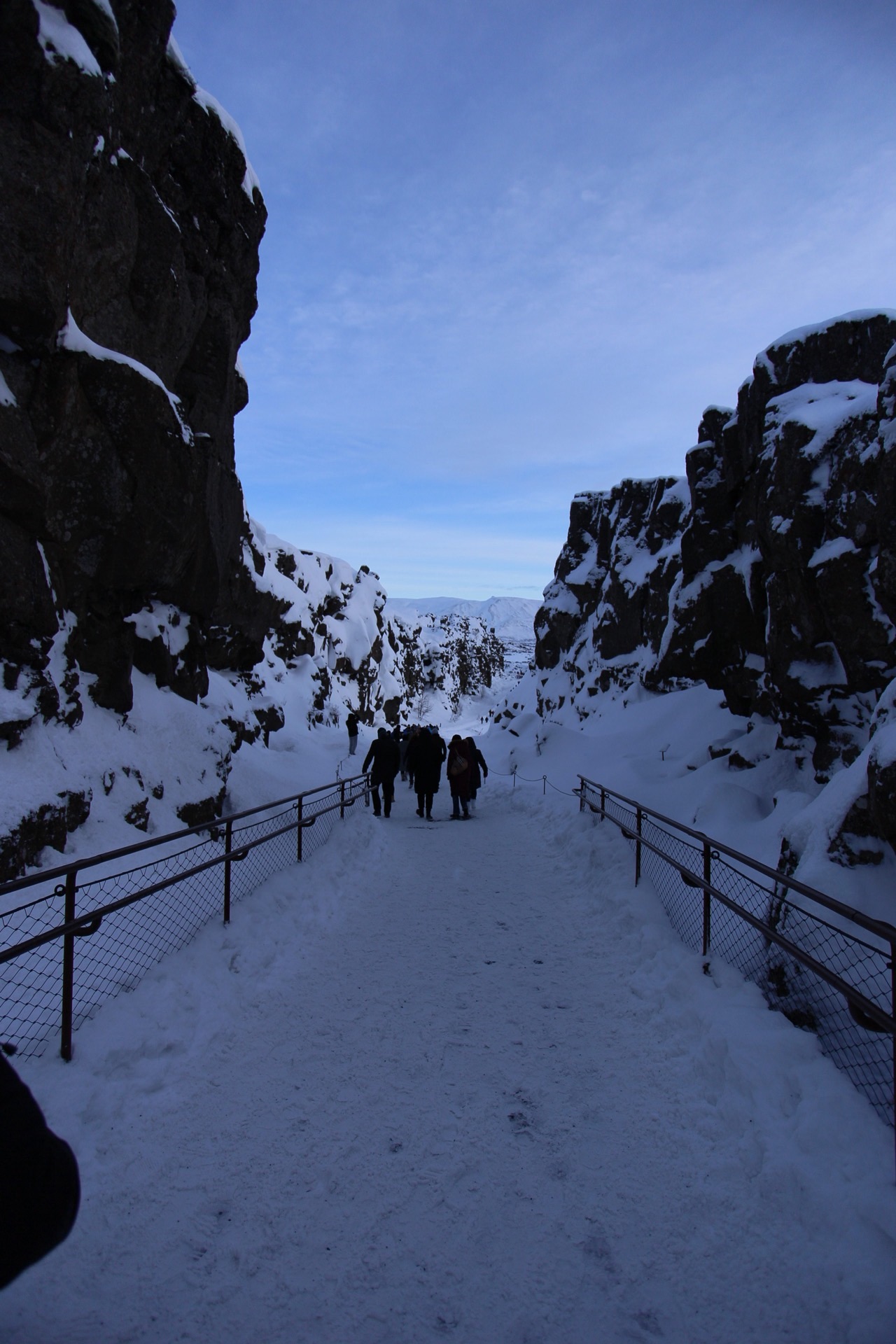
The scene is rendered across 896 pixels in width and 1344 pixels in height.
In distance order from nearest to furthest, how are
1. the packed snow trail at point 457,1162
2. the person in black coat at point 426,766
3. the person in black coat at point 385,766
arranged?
the packed snow trail at point 457,1162 → the person in black coat at point 385,766 → the person in black coat at point 426,766

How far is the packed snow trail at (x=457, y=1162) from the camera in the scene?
2.35 m

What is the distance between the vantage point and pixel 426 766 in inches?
525

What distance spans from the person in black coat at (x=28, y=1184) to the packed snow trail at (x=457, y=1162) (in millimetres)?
1483

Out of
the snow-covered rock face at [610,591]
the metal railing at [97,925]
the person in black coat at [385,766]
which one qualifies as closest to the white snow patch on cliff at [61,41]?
the metal railing at [97,925]

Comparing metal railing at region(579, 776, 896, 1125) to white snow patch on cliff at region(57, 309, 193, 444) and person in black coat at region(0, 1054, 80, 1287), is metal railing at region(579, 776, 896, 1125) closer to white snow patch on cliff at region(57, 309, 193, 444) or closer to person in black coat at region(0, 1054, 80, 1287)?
person in black coat at region(0, 1054, 80, 1287)

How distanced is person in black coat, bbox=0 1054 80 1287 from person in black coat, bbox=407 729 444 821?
1168cm

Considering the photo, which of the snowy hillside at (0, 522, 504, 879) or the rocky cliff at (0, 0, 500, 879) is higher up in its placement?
the rocky cliff at (0, 0, 500, 879)

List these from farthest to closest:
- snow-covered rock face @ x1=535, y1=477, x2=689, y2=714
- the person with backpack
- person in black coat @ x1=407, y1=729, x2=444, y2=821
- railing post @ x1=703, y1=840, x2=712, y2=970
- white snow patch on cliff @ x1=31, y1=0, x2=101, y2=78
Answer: snow-covered rock face @ x1=535, y1=477, x2=689, y2=714 → the person with backpack → person in black coat @ x1=407, y1=729, x2=444, y2=821 → white snow patch on cliff @ x1=31, y1=0, x2=101, y2=78 → railing post @ x1=703, y1=840, x2=712, y2=970

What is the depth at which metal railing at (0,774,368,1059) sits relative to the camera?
12.8ft

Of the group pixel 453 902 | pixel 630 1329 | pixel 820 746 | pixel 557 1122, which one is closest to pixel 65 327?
pixel 453 902

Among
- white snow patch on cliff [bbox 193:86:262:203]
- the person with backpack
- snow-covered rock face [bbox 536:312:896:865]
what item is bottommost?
the person with backpack

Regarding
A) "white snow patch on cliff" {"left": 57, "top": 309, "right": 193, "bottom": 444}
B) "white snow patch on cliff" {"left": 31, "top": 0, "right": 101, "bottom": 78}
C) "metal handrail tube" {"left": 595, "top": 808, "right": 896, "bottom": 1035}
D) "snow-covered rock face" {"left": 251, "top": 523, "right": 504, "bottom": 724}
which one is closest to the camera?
"metal handrail tube" {"left": 595, "top": 808, "right": 896, "bottom": 1035}

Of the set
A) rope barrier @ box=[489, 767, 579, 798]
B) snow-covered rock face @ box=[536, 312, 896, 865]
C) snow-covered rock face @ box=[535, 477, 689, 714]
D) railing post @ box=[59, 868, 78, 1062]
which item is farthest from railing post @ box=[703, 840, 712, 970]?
snow-covered rock face @ box=[535, 477, 689, 714]

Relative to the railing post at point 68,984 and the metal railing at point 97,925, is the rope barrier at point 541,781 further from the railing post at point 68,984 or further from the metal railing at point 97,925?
the railing post at point 68,984
